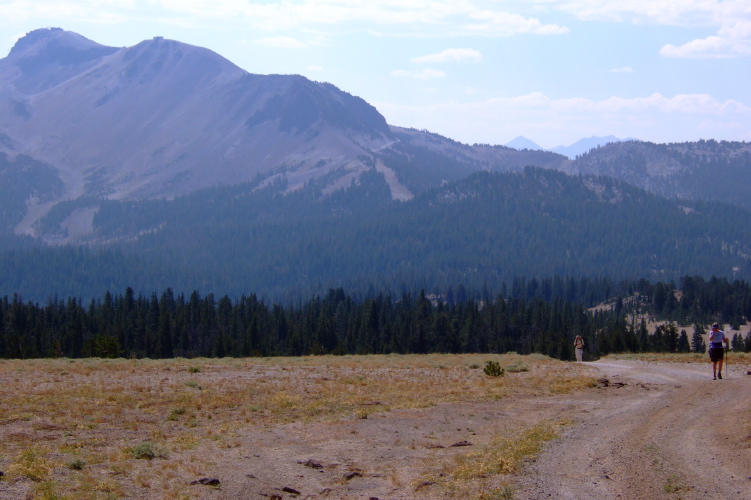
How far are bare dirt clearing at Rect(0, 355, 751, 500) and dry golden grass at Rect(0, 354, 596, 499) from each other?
0.08 meters

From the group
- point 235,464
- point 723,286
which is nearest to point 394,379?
point 235,464

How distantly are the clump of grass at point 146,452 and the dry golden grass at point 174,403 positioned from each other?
28mm

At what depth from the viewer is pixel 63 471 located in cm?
1834

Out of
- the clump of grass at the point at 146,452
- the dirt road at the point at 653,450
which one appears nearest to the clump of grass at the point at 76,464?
the clump of grass at the point at 146,452

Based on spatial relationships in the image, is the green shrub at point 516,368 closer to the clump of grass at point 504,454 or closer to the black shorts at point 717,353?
the black shorts at point 717,353

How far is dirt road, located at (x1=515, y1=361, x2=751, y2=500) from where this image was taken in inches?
630

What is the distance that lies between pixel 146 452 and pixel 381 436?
7037mm

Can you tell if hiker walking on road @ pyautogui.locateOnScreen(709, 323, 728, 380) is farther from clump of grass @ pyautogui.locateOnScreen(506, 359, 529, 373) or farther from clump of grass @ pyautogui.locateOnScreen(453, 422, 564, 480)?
clump of grass @ pyautogui.locateOnScreen(453, 422, 564, 480)

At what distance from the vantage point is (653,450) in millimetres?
18984

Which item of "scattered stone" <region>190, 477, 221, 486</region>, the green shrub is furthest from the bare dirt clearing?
the green shrub

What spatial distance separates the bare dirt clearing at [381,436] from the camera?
1714 centimetres

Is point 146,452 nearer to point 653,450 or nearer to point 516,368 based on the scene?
point 653,450

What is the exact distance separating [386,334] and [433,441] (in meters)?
114

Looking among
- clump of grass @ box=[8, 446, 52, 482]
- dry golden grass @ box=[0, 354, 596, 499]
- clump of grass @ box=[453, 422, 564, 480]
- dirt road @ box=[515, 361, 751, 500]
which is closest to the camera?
dirt road @ box=[515, 361, 751, 500]
